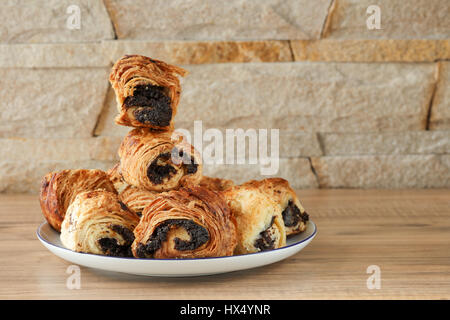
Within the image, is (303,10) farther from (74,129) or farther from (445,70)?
(74,129)

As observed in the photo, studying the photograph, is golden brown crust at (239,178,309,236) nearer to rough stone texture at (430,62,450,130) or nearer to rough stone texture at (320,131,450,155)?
rough stone texture at (320,131,450,155)

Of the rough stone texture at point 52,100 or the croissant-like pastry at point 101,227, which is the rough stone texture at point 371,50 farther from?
the croissant-like pastry at point 101,227

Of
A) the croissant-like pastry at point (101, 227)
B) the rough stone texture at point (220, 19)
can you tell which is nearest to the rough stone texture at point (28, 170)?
the rough stone texture at point (220, 19)

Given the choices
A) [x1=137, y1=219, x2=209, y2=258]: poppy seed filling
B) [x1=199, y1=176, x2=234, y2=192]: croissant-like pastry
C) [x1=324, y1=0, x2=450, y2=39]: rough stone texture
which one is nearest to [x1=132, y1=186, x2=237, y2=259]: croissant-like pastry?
[x1=137, y1=219, x2=209, y2=258]: poppy seed filling

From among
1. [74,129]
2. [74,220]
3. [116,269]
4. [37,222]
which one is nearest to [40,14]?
[74,129]

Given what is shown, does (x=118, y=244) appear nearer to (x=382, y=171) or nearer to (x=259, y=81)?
(x=259, y=81)
